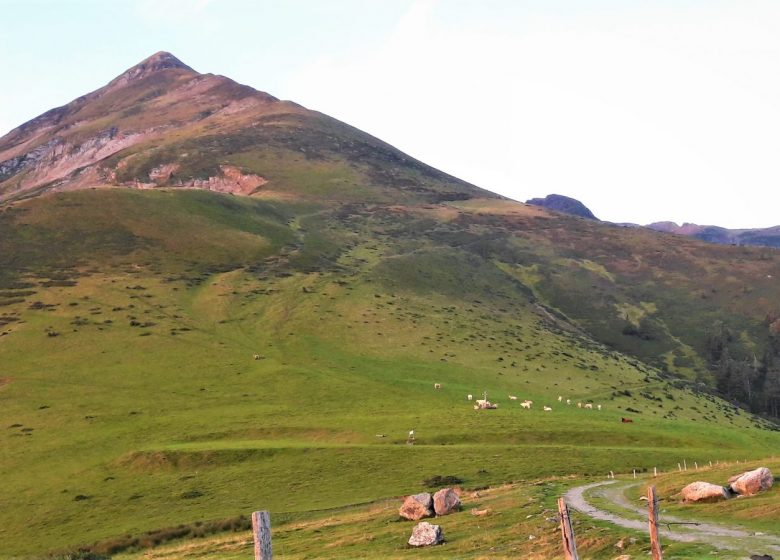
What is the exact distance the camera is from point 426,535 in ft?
127

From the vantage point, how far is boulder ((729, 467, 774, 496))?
40.9 m

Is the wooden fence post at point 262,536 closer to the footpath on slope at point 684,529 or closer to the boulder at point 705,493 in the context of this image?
the footpath on slope at point 684,529

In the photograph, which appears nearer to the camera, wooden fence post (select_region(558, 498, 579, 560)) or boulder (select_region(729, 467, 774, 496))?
wooden fence post (select_region(558, 498, 579, 560))

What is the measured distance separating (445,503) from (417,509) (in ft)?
6.55

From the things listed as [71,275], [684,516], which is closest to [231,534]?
[684,516]

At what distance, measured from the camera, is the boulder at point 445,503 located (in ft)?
154

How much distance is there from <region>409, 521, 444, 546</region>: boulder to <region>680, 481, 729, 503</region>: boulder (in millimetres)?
15667

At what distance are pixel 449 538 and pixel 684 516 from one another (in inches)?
531

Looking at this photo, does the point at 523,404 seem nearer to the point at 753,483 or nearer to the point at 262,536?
the point at 753,483

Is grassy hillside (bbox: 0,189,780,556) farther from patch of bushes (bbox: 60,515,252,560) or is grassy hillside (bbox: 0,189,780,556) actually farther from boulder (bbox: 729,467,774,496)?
boulder (bbox: 729,467,774,496)

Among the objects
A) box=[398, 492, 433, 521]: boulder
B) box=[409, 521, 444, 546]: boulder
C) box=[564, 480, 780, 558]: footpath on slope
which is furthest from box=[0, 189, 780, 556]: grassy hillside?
box=[409, 521, 444, 546]: boulder

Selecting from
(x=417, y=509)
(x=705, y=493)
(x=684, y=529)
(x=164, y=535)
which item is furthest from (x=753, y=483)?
(x=164, y=535)

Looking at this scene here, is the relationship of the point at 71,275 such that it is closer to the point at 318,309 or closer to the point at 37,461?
the point at 318,309

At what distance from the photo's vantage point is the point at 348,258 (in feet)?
625
